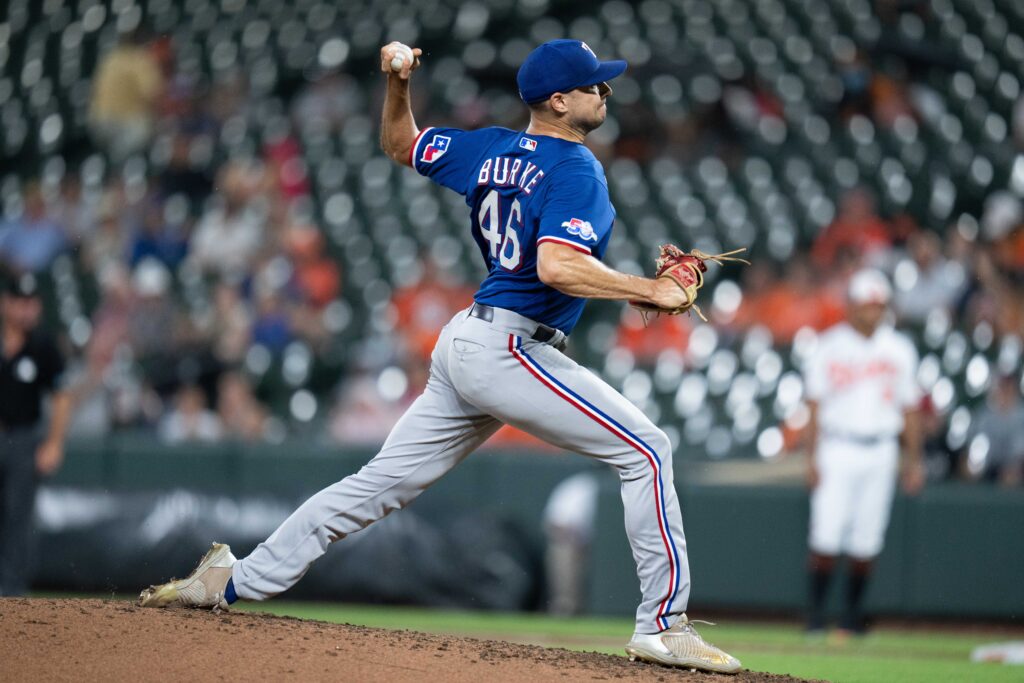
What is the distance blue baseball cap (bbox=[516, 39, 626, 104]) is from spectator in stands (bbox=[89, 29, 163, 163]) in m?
9.18

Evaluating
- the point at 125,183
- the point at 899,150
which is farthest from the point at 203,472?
the point at 899,150

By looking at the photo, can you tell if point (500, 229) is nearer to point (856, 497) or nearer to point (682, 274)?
point (682, 274)

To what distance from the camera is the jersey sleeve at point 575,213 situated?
12.8 ft

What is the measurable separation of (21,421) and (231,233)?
5.18 meters

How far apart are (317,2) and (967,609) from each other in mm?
9604

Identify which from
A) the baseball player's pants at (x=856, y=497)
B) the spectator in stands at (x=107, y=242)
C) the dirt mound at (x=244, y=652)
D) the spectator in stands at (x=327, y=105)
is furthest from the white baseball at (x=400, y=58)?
the spectator in stands at (x=327, y=105)

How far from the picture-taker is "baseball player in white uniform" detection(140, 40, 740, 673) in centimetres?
411

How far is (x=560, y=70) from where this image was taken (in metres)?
4.11

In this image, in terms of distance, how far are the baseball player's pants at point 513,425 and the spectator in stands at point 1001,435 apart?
17.2 ft

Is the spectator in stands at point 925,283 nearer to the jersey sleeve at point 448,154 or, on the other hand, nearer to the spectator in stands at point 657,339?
the spectator in stands at point 657,339

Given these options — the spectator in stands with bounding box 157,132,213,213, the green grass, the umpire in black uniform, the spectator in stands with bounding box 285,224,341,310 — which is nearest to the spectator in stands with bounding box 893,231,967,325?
the green grass

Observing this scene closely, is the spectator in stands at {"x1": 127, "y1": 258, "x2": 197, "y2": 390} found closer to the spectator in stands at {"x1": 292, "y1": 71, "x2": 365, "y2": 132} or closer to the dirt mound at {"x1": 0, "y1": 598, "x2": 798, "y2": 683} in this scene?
the spectator in stands at {"x1": 292, "y1": 71, "x2": 365, "y2": 132}

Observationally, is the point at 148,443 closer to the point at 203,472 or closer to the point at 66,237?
the point at 203,472

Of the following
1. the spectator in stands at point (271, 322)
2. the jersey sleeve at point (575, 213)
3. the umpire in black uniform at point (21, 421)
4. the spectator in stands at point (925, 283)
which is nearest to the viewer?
the jersey sleeve at point (575, 213)
